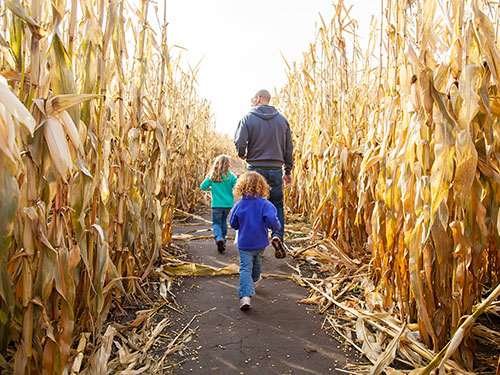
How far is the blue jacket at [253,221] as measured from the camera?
2670 mm

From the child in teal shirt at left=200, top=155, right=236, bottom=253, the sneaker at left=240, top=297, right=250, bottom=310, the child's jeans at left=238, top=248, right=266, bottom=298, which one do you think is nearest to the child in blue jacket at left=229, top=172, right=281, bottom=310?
the child's jeans at left=238, top=248, right=266, bottom=298

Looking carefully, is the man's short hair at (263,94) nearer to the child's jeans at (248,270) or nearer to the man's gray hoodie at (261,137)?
the man's gray hoodie at (261,137)

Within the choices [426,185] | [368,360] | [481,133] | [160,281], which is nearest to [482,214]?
[426,185]

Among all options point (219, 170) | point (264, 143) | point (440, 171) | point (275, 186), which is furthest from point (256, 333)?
point (219, 170)

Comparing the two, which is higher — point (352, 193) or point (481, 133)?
point (481, 133)

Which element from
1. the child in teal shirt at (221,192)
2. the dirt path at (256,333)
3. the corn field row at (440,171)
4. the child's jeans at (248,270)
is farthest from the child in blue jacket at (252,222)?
the child in teal shirt at (221,192)

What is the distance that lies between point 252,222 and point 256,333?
0.80m

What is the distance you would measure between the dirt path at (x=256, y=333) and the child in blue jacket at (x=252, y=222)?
0.22 m

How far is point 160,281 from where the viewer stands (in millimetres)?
2846

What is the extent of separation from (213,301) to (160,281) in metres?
0.49

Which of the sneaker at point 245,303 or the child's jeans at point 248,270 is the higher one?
the child's jeans at point 248,270

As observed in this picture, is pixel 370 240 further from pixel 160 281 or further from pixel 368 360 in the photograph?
pixel 160 281

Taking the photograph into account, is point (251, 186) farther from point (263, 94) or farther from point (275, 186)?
point (263, 94)

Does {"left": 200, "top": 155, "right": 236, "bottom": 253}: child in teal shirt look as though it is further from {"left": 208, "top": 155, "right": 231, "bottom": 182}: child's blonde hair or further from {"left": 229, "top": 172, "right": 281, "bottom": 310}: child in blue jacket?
{"left": 229, "top": 172, "right": 281, "bottom": 310}: child in blue jacket
